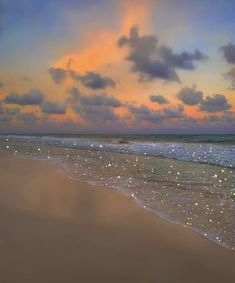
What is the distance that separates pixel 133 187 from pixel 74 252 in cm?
616

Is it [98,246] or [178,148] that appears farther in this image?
[178,148]

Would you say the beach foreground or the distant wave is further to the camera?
the distant wave

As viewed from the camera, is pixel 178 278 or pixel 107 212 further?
pixel 107 212

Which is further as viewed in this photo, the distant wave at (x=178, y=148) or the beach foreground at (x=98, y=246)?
the distant wave at (x=178, y=148)

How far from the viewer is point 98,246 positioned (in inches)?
230

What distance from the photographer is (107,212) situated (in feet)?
26.7

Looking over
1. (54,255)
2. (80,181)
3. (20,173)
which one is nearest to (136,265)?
(54,255)

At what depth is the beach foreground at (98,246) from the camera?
15.8 ft

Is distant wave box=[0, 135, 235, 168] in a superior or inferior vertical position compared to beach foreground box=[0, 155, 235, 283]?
superior

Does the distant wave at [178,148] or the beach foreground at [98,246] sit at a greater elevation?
the distant wave at [178,148]

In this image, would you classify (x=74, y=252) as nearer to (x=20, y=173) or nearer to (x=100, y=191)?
(x=100, y=191)

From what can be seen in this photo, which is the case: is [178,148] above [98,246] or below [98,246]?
above

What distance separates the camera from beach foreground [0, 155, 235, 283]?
15.8 feet

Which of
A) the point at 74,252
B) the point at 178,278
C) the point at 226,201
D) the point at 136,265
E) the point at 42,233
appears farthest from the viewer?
the point at 226,201
